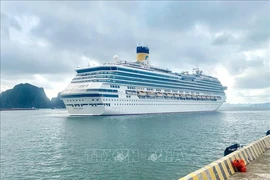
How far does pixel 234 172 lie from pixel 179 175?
5.15 meters

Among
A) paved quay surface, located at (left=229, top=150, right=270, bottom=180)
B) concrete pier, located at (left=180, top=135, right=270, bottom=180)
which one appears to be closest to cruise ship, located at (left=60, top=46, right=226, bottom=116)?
concrete pier, located at (left=180, top=135, right=270, bottom=180)

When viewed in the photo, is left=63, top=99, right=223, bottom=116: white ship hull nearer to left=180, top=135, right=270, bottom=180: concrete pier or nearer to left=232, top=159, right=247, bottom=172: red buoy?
left=180, top=135, right=270, bottom=180: concrete pier

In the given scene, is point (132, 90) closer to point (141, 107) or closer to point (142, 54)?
point (141, 107)

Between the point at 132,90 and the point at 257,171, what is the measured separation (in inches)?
2115

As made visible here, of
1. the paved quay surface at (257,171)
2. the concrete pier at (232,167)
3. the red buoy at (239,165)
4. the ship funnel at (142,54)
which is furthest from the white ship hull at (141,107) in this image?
the red buoy at (239,165)

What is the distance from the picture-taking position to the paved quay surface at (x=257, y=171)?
7.48 m

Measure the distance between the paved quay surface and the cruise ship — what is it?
4525 centimetres

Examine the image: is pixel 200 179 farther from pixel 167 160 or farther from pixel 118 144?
pixel 118 144

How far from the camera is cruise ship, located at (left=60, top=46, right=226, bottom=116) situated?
54.8 m

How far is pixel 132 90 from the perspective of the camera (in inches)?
2425

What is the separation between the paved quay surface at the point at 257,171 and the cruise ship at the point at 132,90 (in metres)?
45.2

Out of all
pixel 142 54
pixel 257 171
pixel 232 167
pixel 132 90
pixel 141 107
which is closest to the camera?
pixel 257 171

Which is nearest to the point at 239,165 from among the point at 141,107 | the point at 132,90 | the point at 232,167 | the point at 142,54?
the point at 232,167

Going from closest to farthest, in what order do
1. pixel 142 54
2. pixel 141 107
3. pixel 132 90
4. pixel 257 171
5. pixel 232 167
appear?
pixel 257 171 → pixel 232 167 → pixel 132 90 → pixel 141 107 → pixel 142 54
